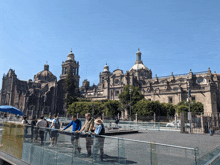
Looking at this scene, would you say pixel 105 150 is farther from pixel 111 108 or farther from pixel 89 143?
pixel 111 108

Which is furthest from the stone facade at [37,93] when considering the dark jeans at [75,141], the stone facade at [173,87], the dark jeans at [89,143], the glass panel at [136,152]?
the glass panel at [136,152]

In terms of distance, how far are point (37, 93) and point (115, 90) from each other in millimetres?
26863

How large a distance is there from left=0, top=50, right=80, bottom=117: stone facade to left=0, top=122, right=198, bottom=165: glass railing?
34.5m

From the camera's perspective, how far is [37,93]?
56.0 metres

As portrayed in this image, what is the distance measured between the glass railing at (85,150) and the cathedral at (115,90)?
3511 cm

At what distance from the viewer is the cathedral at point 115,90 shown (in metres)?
47.1

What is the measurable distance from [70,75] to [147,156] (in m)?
54.1

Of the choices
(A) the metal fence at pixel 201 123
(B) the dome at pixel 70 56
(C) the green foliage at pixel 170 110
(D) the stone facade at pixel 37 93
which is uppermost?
(B) the dome at pixel 70 56

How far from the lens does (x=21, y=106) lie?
51.8 metres

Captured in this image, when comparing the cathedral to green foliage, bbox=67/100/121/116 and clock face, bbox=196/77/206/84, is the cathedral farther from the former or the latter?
green foliage, bbox=67/100/121/116

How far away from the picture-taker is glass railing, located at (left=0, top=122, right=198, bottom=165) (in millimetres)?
3730

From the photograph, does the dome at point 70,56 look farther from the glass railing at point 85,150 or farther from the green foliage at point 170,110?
the glass railing at point 85,150

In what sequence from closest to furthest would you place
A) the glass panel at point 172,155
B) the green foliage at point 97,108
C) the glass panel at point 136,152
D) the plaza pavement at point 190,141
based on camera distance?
the glass panel at point 172,155 → the glass panel at point 136,152 → the plaza pavement at point 190,141 → the green foliage at point 97,108

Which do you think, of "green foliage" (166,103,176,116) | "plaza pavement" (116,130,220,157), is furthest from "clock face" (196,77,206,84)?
"plaza pavement" (116,130,220,157)
